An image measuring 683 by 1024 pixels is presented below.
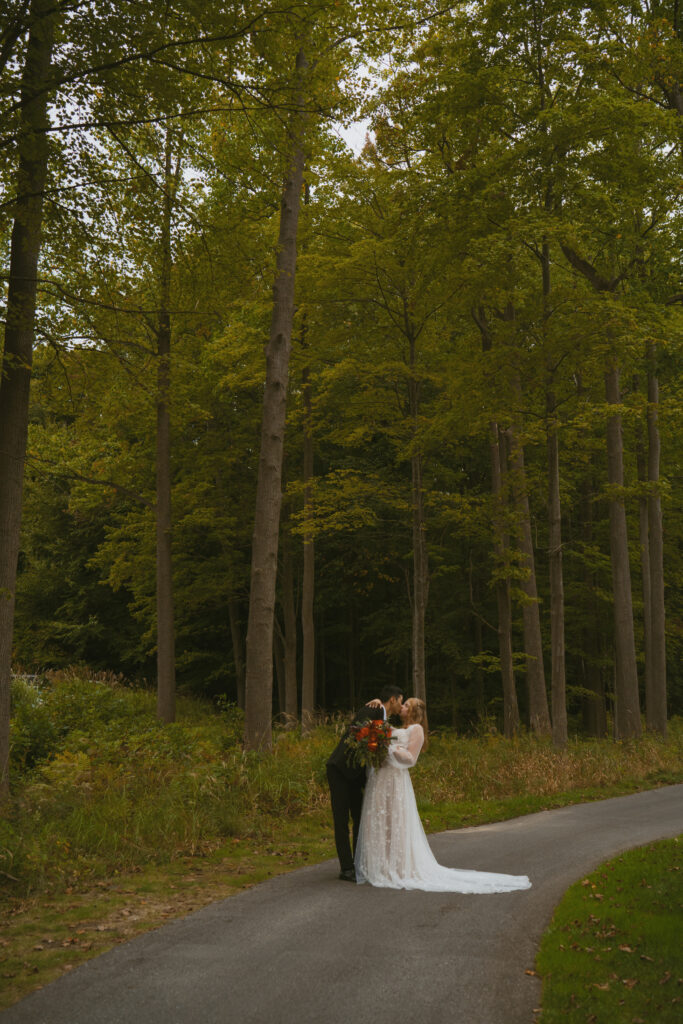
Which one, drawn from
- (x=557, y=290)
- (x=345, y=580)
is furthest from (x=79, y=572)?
(x=557, y=290)

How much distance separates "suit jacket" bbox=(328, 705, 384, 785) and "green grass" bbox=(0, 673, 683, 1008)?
4.00ft

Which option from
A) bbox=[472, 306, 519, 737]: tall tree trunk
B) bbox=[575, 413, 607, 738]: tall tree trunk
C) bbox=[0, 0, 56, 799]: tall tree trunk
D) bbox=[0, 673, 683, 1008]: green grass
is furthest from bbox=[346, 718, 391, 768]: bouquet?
bbox=[575, 413, 607, 738]: tall tree trunk

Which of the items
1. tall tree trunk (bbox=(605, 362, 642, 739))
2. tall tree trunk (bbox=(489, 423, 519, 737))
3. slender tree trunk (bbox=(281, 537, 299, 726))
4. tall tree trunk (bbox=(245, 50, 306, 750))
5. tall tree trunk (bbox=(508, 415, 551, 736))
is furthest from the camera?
slender tree trunk (bbox=(281, 537, 299, 726))

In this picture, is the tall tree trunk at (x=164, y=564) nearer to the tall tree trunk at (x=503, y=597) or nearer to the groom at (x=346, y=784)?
the tall tree trunk at (x=503, y=597)

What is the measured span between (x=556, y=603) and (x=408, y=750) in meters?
8.44

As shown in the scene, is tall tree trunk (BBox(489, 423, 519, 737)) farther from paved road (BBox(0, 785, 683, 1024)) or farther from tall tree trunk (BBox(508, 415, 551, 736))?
paved road (BBox(0, 785, 683, 1024))

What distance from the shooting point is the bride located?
25.6 ft

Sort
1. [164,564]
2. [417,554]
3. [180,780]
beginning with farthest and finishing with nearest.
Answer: [164,564]
[417,554]
[180,780]

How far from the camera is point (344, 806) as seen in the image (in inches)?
326

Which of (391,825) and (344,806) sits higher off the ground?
(344,806)

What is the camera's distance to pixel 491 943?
20.1 ft

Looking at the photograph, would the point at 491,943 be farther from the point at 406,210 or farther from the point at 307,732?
the point at 406,210

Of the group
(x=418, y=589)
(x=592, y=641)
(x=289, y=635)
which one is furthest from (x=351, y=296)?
(x=592, y=641)

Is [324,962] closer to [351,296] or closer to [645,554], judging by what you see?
[351,296]
